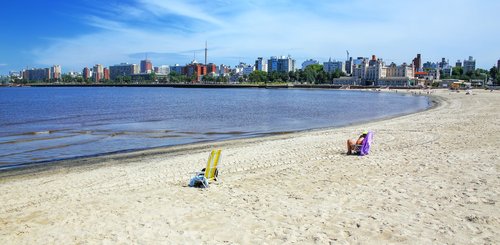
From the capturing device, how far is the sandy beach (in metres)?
6.84

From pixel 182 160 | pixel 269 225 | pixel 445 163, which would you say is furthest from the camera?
pixel 182 160

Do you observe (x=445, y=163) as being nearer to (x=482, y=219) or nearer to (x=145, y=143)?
(x=482, y=219)

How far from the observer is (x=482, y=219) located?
733 centimetres

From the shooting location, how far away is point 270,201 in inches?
349

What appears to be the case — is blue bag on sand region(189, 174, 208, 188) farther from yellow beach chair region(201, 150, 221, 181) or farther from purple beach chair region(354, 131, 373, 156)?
purple beach chair region(354, 131, 373, 156)

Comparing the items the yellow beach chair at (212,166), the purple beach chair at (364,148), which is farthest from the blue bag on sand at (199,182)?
the purple beach chair at (364,148)

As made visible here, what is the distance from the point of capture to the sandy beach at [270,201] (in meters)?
6.84

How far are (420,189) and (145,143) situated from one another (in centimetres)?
1583

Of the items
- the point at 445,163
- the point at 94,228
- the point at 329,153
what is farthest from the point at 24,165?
the point at 445,163

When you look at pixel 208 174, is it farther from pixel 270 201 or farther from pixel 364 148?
pixel 364 148

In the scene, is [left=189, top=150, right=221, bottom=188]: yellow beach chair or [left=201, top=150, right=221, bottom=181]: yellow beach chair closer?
[left=189, top=150, right=221, bottom=188]: yellow beach chair

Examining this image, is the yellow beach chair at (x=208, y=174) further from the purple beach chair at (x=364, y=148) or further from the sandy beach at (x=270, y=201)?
the purple beach chair at (x=364, y=148)

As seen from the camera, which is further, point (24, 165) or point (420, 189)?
point (24, 165)

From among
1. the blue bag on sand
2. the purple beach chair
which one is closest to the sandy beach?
the blue bag on sand
